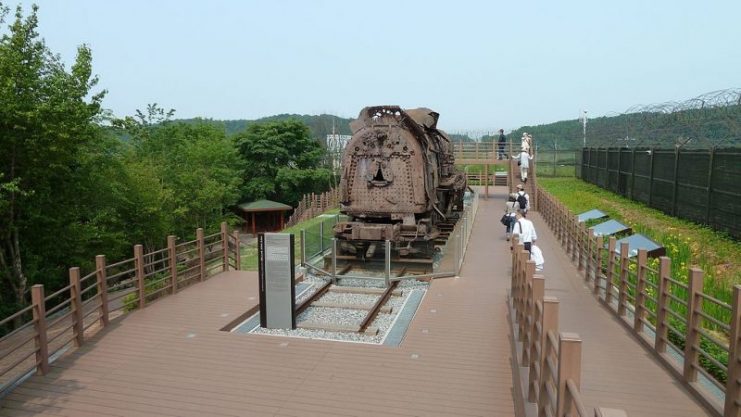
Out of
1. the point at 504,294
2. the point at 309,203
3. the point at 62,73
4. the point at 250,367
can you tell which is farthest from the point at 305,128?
the point at 250,367

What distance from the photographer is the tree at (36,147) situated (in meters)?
12.9

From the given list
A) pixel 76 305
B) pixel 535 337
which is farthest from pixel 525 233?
pixel 76 305

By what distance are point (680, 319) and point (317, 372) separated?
13.5 feet

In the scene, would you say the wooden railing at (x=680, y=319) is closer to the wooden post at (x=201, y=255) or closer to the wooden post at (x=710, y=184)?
the wooden post at (x=710, y=184)

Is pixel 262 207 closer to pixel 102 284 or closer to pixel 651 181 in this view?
pixel 651 181

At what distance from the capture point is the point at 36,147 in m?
13.3

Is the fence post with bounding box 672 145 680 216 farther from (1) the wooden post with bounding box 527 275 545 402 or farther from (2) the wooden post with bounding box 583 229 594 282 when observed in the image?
(1) the wooden post with bounding box 527 275 545 402

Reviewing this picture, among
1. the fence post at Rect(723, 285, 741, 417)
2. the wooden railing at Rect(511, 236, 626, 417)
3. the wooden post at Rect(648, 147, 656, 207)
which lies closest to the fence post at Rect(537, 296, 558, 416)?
the wooden railing at Rect(511, 236, 626, 417)

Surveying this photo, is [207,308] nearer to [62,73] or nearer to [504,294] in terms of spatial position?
[504,294]

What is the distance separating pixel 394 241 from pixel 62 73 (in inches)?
401

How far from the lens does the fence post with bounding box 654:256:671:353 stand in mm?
6387

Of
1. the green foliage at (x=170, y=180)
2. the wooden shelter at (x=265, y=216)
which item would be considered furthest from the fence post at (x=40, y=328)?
the wooden shelter at (x=265, y=216)

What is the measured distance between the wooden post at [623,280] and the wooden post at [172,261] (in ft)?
24.9

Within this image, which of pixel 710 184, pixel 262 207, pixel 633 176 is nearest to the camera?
pixel 710 184
